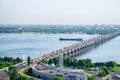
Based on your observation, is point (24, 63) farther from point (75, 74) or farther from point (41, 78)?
point (75, 74)

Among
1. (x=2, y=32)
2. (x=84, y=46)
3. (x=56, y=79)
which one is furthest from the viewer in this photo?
(x=2, y=32)

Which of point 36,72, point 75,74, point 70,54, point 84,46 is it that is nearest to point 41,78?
point 36,72

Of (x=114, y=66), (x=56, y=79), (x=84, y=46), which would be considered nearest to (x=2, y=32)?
(x=84, y=46)

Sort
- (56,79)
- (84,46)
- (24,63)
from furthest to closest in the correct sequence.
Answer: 1. (84,46)
2. (24,63)
3. (56,79)

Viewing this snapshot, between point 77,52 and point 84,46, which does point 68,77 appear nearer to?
point 77,52

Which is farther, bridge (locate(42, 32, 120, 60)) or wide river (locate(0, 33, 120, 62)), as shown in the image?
wide river (locate(0, 33, 120, 62))

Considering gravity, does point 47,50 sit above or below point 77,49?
below

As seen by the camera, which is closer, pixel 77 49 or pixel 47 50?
pixel 77 49

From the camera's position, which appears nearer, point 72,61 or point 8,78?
point 8,78

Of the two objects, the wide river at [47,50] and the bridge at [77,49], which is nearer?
the bridge at [77,49]
